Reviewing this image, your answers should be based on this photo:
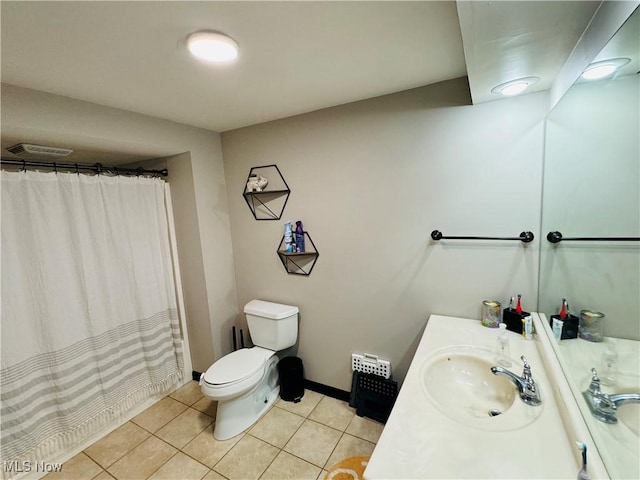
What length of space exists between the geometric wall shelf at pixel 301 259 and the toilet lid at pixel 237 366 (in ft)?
2.28

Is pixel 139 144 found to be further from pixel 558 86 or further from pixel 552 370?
pixel 552 370

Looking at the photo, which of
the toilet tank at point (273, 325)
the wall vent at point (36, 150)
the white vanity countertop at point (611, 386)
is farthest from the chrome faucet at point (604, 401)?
the wall vent at point (36, 150)

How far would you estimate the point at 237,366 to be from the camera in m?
2.03

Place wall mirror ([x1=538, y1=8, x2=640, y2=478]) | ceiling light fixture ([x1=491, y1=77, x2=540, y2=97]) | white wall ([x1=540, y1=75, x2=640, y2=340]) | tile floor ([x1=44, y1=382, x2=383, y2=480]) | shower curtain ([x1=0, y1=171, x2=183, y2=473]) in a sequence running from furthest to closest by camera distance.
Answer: tile floor ([x1=44, y1=382, x2=383, y2=480]), shower curtain ([x1=0, y1=171, x2=183, y2=473]), ceiling light fixture ([x1=491, y1=77, x2=540, y2=97]), white wall ([x1=540, y1=75, x2=640, y2=340]), wall mirror ([x1=538, y1=8, x2=640, y2=478])

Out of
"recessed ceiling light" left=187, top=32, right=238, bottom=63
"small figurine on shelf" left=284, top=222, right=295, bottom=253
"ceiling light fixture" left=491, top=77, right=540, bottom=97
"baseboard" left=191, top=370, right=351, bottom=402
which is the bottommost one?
"baseboard" left=191, top=370, right=351, bottom=402

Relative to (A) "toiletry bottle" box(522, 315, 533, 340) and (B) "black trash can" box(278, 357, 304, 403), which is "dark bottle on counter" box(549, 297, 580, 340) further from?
(B) "black trash can" box(278, 357, 304, 403)

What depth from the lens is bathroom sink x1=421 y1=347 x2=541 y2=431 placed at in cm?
120

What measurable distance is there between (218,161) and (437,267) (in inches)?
79.0

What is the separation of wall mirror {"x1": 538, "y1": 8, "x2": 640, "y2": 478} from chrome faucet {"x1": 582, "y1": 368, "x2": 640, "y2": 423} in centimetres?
2

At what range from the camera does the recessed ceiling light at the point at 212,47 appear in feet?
3.58

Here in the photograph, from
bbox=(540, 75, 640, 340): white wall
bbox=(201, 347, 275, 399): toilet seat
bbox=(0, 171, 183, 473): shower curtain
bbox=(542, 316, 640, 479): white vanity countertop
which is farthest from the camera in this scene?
bbox=(201, 347, 275, 399): toilet seat

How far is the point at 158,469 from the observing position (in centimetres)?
173

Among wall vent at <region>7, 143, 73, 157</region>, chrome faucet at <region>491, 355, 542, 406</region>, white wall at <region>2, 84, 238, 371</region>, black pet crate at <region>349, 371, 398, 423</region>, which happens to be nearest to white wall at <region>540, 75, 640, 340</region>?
chrome faucet at <region>491, 355, 542, 406</region>

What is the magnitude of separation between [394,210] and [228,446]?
76.8 inches
